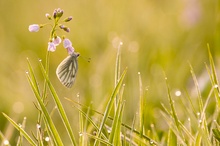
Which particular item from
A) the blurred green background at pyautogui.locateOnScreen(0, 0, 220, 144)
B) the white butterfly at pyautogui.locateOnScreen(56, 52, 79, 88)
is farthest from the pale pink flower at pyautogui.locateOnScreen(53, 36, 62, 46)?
the blurred green background at pyautogui.locateOnScreen(0, 0, 220, 144)

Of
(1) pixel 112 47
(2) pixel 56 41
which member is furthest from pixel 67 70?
(1) pixel 112 47

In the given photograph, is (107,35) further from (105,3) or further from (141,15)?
(105,3)

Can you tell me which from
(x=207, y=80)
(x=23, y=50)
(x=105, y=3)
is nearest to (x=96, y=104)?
(x=207, y=80)

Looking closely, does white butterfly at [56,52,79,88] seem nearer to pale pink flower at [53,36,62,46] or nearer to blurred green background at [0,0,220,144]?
pale pink flower at [53,36,62,46]

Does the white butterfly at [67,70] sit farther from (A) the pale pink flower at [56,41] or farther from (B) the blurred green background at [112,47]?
(B) the blurred green background at [112,47]

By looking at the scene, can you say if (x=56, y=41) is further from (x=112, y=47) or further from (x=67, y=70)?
(x=112, y=47)

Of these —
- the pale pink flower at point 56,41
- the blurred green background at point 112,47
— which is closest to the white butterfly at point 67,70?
the pale pink flower at point 56,41
